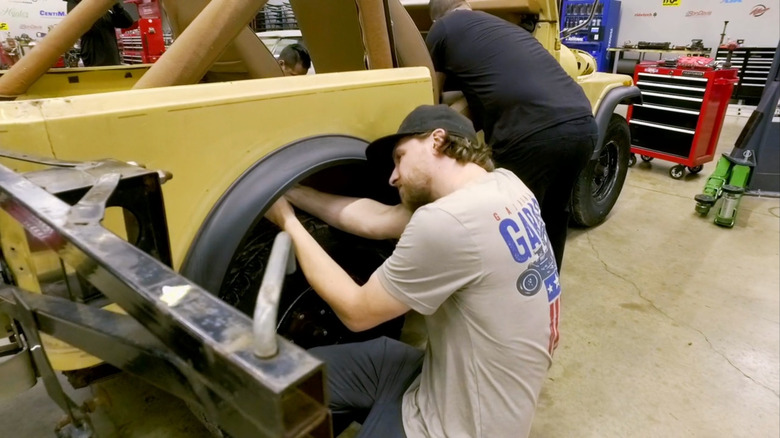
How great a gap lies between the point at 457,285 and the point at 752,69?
30.2ft

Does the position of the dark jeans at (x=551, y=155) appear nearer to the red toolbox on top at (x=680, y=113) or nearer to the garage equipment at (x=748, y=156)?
the garage equipment at (x=748, y=156)

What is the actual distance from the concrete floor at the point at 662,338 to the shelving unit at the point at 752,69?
17.7ft

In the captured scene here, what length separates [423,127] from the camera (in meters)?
1.33

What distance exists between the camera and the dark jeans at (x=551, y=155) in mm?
2154

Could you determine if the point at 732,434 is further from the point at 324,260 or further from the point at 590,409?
the point at 324,260

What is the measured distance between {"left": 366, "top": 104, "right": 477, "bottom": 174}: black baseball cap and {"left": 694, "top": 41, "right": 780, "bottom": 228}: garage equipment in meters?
3.15

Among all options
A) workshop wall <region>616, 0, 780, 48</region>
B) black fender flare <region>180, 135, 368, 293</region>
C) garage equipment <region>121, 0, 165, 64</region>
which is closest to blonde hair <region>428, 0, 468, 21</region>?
black fender flare <region>180, 135, 368, 293</region>

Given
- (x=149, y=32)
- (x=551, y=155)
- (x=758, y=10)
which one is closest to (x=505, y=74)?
(x=551, y=155)

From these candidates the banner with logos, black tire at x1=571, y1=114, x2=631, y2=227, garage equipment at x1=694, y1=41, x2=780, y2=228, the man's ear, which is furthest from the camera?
the banner with logos

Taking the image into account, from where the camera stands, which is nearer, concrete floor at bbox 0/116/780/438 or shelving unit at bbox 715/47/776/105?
concrete floor at bbox 0/116/780/438

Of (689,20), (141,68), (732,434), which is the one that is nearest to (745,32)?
(689,20)

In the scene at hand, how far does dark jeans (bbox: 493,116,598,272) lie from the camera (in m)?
2.15

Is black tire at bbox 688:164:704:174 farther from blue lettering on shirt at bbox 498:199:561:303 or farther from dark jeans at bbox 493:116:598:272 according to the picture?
blue lettering on shirt at bbox 498:199:561:303

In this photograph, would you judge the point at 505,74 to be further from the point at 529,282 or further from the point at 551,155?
the point at 529,282
